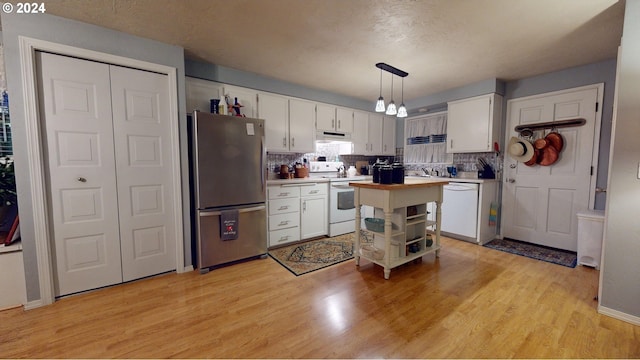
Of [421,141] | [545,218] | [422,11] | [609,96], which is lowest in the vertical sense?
[545,218]

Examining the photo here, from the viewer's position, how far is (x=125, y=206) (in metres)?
2.34

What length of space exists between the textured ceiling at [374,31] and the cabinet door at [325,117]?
860mm

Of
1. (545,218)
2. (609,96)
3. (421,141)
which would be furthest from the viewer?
(421,141)

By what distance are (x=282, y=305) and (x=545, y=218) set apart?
12.1 feet

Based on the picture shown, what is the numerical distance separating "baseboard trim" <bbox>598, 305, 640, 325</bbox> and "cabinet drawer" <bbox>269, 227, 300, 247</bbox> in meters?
2.97

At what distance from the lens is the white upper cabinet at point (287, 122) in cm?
347

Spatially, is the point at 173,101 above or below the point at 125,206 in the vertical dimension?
above

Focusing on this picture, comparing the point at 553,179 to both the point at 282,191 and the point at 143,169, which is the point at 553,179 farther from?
the point at 143,169

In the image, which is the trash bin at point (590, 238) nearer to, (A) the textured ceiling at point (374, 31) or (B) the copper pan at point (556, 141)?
(B) the copper pan at point (556, 141)

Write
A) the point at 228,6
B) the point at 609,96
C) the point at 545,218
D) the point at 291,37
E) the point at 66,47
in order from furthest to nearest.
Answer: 1. the point at 545,218
2. the point at 609,96
3. the point at 291,37
4. the point at 66,47
5. the point at 228,6

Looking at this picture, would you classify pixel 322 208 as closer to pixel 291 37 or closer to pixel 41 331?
pixel 291 37

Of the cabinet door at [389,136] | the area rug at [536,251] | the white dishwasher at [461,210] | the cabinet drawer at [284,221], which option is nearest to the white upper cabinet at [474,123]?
the white dishwasher at [461,210]

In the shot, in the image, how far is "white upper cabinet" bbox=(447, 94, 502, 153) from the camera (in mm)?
3541

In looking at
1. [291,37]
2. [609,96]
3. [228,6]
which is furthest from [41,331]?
[609,96]
